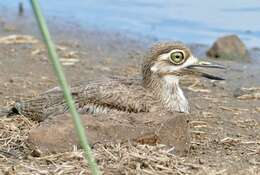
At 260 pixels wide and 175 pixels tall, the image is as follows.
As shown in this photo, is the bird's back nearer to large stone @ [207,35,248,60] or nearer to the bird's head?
the bird's head

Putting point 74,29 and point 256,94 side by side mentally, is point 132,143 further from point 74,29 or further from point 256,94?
point 74,29

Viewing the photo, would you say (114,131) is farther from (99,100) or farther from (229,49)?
(229,49)

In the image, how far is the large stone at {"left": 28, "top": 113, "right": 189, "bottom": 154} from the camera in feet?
18.5

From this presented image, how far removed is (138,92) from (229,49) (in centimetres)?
486

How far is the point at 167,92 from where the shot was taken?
6.75 m

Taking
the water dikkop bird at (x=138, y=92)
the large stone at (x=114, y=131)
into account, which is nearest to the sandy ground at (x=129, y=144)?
the large stone at (x=114, y=131)

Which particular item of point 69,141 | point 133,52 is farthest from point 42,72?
point 69,141

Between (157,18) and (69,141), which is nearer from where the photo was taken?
(69,141)

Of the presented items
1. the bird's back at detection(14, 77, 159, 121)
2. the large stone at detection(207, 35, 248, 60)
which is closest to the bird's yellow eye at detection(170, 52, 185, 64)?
the bird's back at detection(14, 77, 159, 121)

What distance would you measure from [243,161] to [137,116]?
82 cm

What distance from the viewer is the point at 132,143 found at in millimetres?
5688

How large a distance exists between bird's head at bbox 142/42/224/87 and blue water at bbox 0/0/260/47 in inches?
206

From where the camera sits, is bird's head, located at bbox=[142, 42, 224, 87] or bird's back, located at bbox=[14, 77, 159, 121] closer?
bird's back, located at bbox=[14, 77, 159, 121]

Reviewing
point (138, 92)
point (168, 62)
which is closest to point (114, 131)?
point (138, 92)
